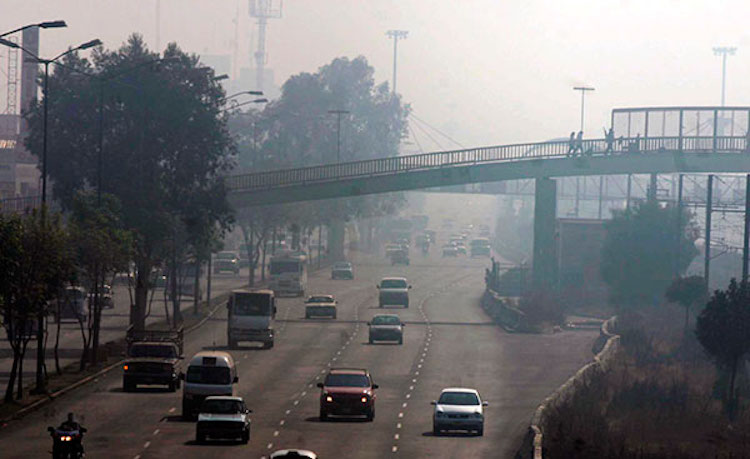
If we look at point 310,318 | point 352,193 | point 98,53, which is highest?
point 98,53

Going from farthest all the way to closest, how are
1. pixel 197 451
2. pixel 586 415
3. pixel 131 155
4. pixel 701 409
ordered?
1. pixel 131 155
2. pixel 701 409
3. pixel 586 415
4. pixel 197 451

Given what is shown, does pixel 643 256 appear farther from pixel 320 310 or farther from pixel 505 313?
pixel 320 310

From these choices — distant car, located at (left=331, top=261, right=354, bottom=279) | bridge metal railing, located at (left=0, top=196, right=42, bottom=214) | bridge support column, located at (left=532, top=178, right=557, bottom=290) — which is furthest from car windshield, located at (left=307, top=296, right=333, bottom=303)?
distant car, located at (left=331, top=261, right=354, bottom=279)

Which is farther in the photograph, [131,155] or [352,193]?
[352,193]

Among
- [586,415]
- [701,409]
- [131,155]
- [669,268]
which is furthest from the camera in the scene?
[669,268]

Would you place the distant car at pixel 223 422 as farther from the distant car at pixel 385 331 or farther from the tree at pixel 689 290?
the tree at pixel 689 290

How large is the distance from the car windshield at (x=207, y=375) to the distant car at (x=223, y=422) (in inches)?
187

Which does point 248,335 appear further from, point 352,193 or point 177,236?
point 352,193

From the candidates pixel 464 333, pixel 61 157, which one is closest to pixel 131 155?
pixel 61 157

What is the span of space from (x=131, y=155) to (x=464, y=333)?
20.9 metres

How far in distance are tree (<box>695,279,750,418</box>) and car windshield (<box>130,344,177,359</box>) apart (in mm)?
19215

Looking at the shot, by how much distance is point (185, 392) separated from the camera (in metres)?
43.3

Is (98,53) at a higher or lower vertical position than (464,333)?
higher

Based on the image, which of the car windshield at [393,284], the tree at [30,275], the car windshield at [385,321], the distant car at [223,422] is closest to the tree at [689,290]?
the car windshield at [385,321]
